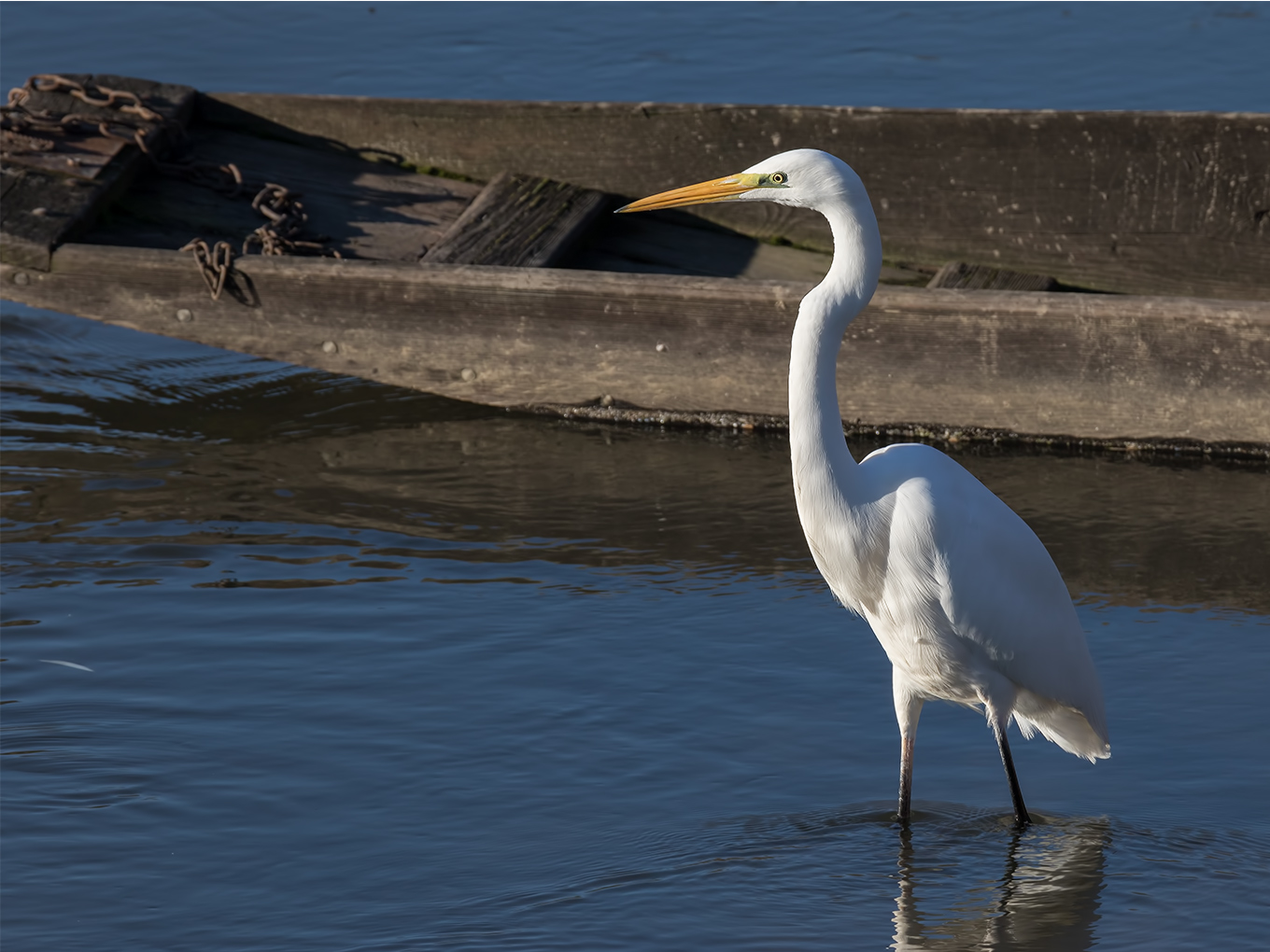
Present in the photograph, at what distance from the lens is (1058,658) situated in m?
3.94

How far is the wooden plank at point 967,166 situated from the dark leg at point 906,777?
3.59m

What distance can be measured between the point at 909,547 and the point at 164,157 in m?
4.93

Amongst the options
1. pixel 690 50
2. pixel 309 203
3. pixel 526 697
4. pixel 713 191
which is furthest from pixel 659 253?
pixel 690 50

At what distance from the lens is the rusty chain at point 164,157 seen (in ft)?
22.5

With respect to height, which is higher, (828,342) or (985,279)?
(985,279)

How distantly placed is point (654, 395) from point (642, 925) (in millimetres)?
3001

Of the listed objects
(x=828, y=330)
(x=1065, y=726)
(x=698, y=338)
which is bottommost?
(x=1065, y=726)

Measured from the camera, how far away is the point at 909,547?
3742 mm

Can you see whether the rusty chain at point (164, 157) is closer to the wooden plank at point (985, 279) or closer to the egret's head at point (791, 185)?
the wooden plank at point (985, 279)

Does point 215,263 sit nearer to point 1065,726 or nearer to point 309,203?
point 309,203

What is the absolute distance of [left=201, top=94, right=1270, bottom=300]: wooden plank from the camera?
6.68 m

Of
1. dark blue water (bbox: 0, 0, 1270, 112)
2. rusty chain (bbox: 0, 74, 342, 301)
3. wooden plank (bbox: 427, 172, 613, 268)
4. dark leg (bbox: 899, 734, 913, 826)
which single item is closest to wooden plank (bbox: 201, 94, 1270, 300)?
wooden plank (bbox: 427, 172, 613, 268)

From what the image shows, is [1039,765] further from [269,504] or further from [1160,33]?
[1160,33]

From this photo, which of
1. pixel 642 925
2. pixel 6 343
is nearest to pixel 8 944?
pixel 642 925
